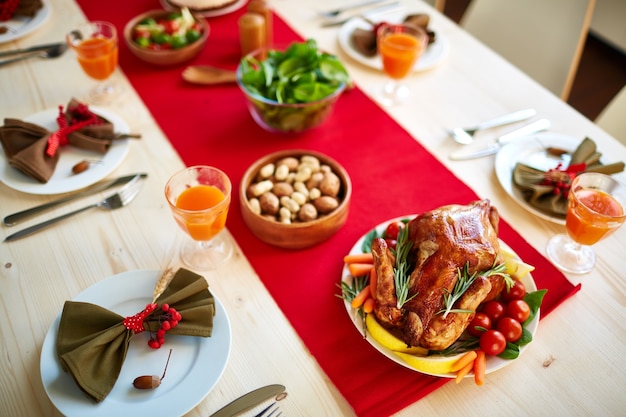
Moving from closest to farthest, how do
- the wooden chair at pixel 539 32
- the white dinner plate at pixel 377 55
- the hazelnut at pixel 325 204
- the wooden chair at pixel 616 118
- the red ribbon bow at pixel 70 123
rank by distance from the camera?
the hazelnut at pixel 325 204
the red ribbon bow at pixel 70 123
the wooden chair at pixel 616 118
the white dinner plate at pixel 377 55
the wooden chair at pixel 539 32

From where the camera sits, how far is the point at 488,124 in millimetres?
1605

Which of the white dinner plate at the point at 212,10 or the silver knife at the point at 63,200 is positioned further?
the white dinner plate at the point at 212,10

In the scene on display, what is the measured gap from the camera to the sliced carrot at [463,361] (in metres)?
0.99

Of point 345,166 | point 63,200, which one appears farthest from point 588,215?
point 63,200

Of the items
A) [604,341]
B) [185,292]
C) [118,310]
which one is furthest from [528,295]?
[118,310]

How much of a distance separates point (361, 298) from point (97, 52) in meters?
1.13

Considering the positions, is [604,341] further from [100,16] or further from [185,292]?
[100,16]

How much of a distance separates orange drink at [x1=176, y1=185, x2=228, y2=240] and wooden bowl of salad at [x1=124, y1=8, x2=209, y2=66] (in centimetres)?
75

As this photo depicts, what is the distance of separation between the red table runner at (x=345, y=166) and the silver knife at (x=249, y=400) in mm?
119

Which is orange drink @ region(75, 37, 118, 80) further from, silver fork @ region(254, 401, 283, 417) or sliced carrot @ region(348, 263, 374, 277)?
silver fork @ region(254, 401, 283, 417)

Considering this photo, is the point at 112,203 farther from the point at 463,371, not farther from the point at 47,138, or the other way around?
the point at 463,371

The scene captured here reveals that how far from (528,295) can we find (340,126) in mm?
793

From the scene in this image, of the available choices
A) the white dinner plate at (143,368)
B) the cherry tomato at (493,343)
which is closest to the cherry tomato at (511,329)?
the cherry tomato at (493,343)

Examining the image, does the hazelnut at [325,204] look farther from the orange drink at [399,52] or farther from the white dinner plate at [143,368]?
the orange drink at [399,52]
